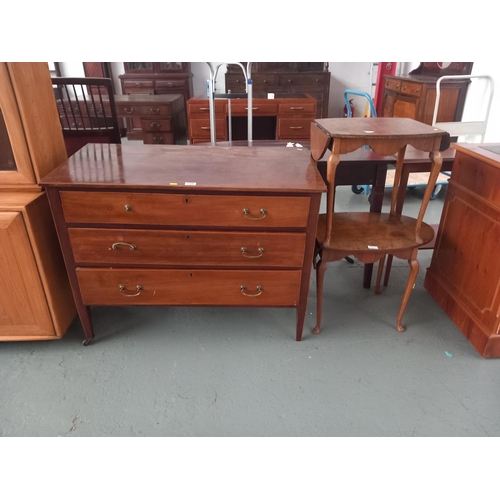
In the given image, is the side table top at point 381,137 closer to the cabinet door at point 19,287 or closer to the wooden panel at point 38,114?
the wooden panel at point 38,114

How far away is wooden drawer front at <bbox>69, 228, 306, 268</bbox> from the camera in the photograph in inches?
64.1

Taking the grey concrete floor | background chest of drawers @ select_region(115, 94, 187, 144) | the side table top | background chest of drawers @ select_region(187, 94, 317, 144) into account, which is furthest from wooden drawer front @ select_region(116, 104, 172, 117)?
the side table top

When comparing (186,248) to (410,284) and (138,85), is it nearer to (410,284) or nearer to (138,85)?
(410,284)

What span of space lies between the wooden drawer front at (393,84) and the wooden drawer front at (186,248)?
401cm

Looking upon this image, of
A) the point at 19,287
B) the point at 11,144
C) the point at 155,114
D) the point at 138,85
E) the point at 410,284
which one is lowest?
the point at 410,284

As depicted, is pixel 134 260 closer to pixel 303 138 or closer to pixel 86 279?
pixel 86 279

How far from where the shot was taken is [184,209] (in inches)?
62.0

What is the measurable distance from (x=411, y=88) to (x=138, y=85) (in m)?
3.59

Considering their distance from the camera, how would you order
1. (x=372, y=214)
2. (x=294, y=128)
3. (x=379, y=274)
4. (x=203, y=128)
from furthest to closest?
1. (x=294, y=128)
2. (x=203, y=128)
3. (x=379, y=274)
4. (x=372, y=214)

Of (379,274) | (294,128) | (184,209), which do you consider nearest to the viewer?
(184,209)

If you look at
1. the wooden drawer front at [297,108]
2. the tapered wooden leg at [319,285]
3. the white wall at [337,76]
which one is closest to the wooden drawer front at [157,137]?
the white wall at [337,76]

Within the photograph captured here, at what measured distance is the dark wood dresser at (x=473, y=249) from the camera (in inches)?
69.1

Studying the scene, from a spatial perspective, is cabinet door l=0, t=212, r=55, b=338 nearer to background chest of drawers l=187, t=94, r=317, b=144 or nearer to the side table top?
the side table top

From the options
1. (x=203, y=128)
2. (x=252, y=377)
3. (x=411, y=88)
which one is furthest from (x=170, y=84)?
(x=252, y=377)
